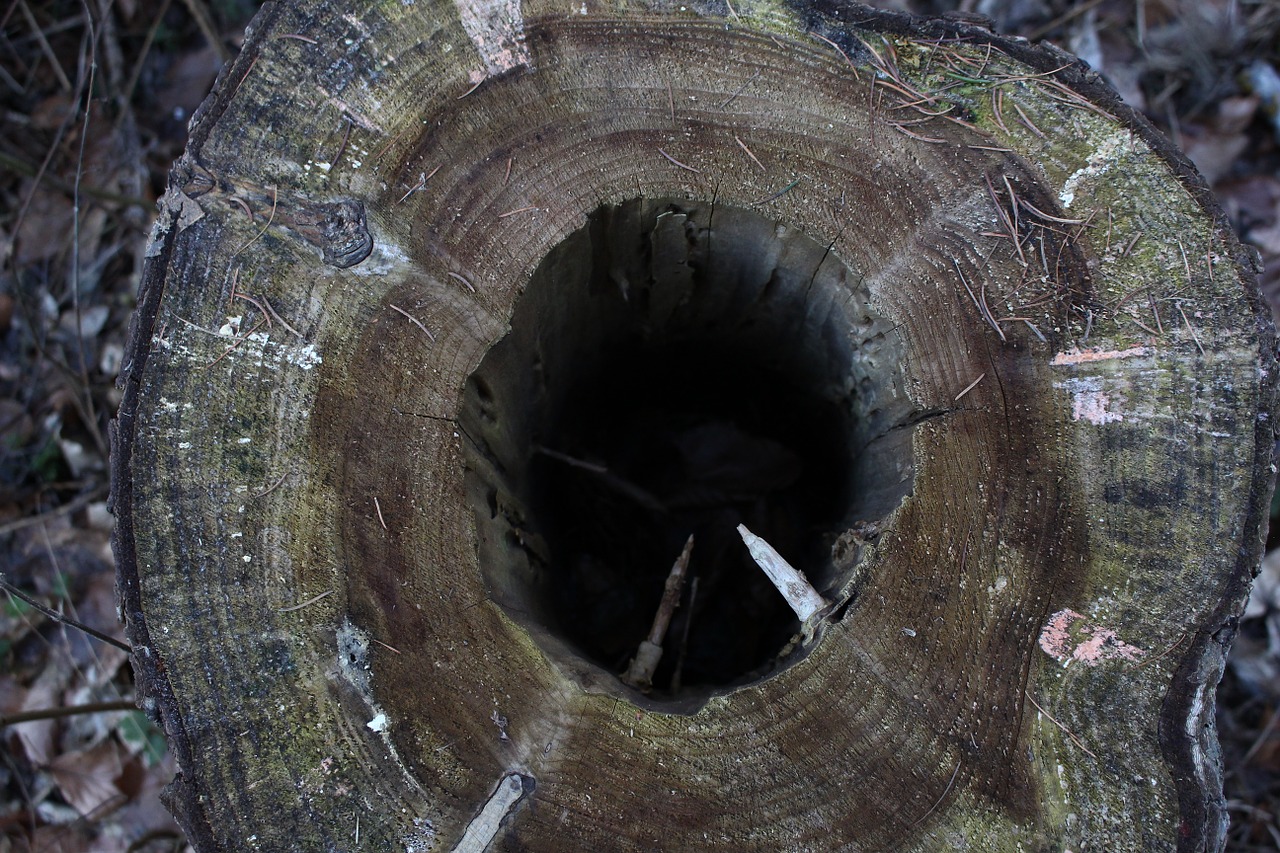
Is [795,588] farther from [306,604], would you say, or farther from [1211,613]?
[306,604]

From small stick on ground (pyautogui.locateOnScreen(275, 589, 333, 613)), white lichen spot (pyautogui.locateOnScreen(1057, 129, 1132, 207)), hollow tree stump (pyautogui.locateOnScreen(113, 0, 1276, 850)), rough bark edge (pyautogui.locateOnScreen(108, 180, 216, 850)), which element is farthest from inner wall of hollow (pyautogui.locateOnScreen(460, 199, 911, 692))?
rough bark edge (pyautogui.locateOnScreen(108, 180, 216, 850))

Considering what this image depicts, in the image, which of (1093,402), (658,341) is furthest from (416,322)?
(1093,402)

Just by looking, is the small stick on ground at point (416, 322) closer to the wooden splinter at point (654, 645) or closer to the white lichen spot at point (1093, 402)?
the wooden splinter at point (654, 645)

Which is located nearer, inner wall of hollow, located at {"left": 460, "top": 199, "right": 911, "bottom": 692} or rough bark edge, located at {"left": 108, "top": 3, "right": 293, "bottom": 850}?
rough bark edge, located at {"left": 108, "top": 3, "right": 293, "bottom": 850}

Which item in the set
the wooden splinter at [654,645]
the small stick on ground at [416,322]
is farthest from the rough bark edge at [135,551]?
the wooden splinter at [654,645]

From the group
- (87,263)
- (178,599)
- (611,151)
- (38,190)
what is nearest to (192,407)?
(178,599)

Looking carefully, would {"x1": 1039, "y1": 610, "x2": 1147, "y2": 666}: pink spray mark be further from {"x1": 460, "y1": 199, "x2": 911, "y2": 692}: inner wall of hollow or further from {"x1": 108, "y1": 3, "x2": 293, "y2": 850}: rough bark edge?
{"x1": 108, "y1": 3, "x2": 293, "y2": 850}: rough bark edge
